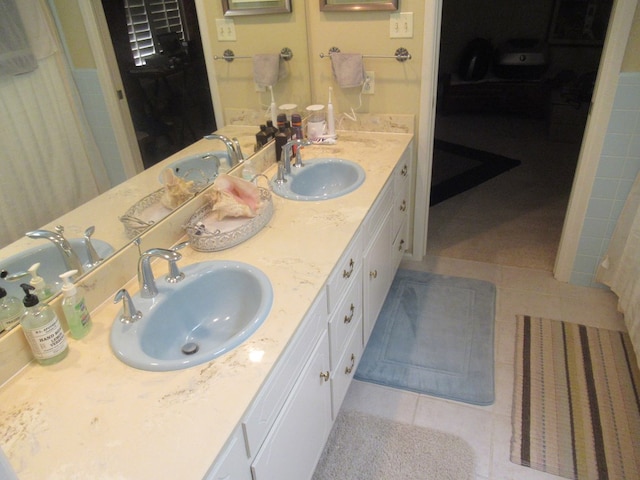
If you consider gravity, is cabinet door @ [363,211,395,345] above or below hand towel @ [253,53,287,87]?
below

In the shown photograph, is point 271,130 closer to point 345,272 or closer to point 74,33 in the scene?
point 345,272

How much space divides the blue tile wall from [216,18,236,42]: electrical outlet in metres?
1.68

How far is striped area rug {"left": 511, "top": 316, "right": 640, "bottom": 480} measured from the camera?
1653 millimetres

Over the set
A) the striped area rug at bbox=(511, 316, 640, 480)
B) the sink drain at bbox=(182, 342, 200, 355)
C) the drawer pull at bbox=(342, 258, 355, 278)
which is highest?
the sink drain at bbox=(182, 342, 200, 355)

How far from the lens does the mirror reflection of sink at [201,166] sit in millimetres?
1577

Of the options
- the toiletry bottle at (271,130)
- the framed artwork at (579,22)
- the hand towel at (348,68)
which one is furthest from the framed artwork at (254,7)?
the framed artwork at (579,22)

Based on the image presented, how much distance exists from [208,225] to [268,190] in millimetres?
351

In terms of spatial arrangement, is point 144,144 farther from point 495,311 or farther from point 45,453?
point 495,311

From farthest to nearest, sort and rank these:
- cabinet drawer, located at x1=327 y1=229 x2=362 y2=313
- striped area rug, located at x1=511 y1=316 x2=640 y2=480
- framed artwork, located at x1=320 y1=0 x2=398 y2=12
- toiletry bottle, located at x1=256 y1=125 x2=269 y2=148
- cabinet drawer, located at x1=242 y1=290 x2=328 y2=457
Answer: framed artwork, located at x1=320 y1=0 x2=398 y2=12 < toiletry bottle, located at x1=256 y1=125 x2=269 y2=148 < striped area rug, located at x1=511 y1=316 x2=640 y2=480 < cabinet drawer, located at x1=327 y1=229 x2=362 y2=313 < cabinet drawer, located at x1=242 y1=290 x2=328 y2=457

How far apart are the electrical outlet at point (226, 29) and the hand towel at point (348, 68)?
1.69 ft

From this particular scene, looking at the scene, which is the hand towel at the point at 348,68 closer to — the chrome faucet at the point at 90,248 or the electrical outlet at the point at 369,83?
the electrical outlet at the point at 369,83

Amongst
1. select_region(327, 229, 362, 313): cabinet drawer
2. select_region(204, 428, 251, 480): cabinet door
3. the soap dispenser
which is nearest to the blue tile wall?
select_region(327, 229, 362, 313): cabinet drawer

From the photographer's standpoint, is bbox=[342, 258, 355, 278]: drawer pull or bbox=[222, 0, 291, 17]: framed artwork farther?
bbox=[222, 0, 291, 17]: framed artwork

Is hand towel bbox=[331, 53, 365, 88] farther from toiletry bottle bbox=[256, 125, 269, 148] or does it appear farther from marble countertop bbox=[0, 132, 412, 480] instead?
marble countertop bbox=[0, 132, 412, 480]
